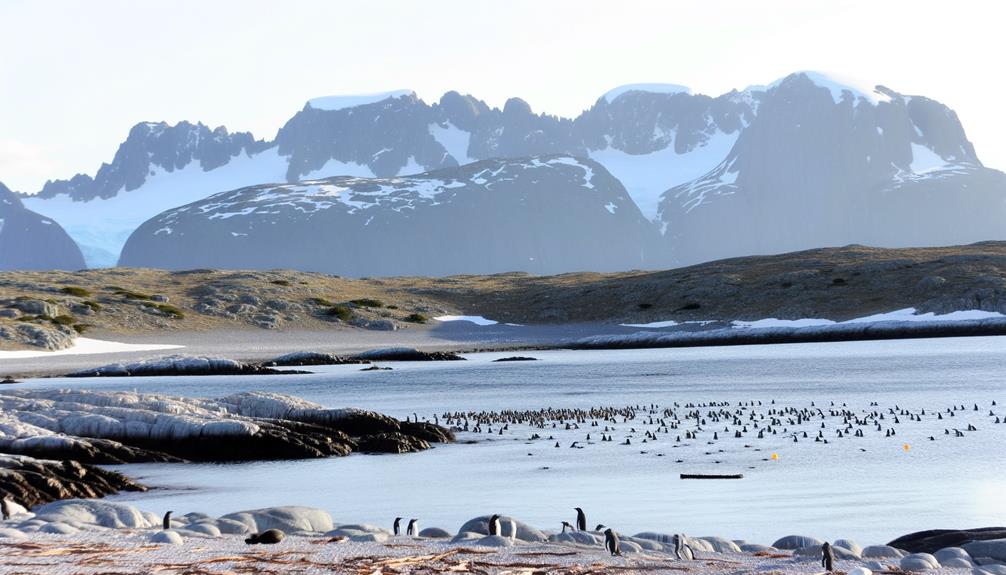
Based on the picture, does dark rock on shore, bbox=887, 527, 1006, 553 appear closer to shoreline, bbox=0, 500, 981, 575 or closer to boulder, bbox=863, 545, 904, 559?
shoreline, bbox=0, 500, 981, 575

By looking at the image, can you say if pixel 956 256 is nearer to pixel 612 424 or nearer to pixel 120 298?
pixel 120 298

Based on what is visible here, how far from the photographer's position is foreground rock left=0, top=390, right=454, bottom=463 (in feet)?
108

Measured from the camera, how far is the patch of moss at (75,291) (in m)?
136

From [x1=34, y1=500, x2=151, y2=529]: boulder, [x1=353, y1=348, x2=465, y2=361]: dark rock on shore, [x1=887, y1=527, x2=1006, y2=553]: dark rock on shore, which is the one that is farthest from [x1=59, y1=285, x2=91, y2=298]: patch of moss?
[x1=887, y1=527, x2=1006, y2=553]: dark rock on shore

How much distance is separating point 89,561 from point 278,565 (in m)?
2.31

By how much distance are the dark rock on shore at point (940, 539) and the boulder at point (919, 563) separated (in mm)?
2187

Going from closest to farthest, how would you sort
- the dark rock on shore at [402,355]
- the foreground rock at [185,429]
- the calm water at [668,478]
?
the calm water at [668,478]
the foreground rock at [185,429]
the dark rock on shore at [402,355]

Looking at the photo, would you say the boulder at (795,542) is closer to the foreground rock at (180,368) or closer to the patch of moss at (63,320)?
the foreground rock at (180,368)

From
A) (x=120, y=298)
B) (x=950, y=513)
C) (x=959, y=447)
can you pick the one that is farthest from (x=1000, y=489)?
(x=120, y=298)

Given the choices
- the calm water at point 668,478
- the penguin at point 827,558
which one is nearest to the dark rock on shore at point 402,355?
the calm water at point 668,478

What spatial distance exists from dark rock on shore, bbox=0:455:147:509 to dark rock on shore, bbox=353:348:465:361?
245 feet

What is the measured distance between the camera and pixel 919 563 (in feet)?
47.3

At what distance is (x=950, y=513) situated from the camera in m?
22.2

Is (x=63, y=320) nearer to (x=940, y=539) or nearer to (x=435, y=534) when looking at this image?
(x=435, y=534)
